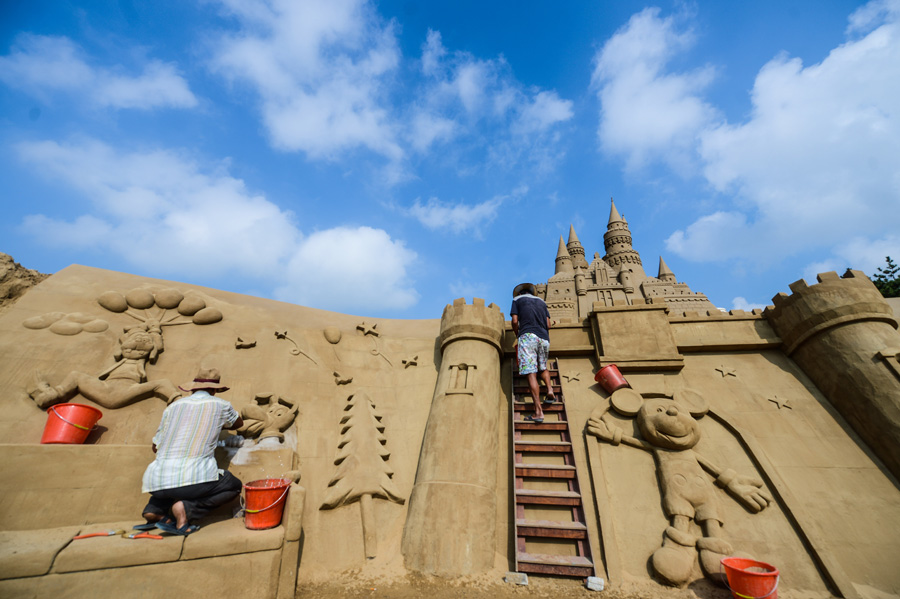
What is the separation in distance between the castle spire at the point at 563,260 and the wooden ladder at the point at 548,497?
45.0 metres

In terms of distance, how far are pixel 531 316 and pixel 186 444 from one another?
4.53m

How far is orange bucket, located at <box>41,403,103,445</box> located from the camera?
3.74 m

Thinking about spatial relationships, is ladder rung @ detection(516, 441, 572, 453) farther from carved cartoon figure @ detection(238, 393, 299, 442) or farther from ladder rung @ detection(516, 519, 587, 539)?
carved cartoon figure @ detection(238, 393, 299, 442)

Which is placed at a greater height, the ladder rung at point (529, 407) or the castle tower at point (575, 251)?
the castle tower at point (575, 251)

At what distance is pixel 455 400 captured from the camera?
17.6 feet

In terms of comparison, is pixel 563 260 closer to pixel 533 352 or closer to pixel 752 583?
pixel 533 352

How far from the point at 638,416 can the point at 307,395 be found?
4.68 m

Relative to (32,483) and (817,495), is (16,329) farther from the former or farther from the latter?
(817,495)

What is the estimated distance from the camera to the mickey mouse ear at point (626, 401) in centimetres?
532

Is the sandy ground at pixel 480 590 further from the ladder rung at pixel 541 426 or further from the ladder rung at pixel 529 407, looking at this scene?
the ladder rung at pixel 529 407

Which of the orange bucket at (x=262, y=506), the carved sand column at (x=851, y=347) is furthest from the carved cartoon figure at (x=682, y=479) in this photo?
the orange bucket at (x=262, y=506)

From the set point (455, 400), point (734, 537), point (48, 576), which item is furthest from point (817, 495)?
point (48, 576)

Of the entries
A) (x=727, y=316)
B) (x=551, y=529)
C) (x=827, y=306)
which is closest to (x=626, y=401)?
(x=551, y=529)

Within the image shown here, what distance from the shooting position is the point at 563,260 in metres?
49.5
